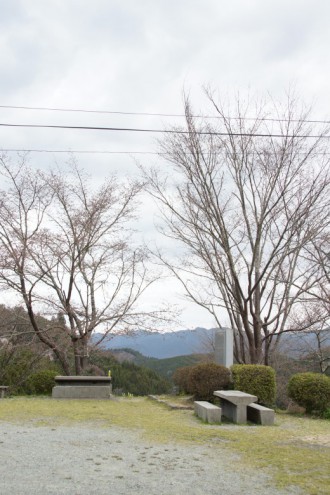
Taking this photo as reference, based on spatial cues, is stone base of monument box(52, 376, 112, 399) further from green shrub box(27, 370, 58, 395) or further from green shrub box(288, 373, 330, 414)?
green shrub box(288, 373, 330, 414)

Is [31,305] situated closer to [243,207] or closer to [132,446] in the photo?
[243,207]

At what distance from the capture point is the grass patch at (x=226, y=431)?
4.88 m

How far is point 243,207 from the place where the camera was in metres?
13.6

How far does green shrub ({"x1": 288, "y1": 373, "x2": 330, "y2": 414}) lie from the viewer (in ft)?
31.7

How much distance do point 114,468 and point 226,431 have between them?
2842 mm

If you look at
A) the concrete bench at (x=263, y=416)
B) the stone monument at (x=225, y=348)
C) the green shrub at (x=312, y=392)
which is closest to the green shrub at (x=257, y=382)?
the green shrub at (x=312, y=392)

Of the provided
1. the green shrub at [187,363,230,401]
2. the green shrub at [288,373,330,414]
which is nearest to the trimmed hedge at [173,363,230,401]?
the green shrub at [187,363,230,401]

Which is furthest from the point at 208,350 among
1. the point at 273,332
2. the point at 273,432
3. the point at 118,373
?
the point at 273,432

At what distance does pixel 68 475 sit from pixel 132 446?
1.55 metres

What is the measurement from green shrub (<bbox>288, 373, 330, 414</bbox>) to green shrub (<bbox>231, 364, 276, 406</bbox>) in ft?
1.52

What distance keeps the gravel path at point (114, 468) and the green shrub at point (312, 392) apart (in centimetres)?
446

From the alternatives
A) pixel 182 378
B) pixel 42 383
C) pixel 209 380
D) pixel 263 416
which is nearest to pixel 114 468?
pixel 263 416

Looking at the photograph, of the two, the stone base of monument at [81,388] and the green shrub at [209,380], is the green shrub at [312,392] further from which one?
the stone base of monument at [81,388]

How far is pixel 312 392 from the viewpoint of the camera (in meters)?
9.68
